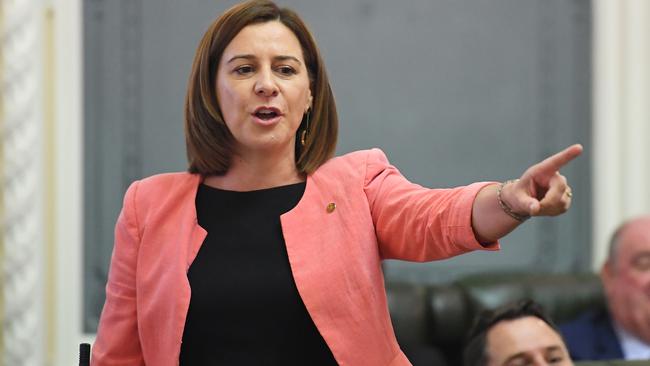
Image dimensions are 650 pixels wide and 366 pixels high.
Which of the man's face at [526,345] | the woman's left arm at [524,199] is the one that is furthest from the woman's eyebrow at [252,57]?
the man's face at [526,345]

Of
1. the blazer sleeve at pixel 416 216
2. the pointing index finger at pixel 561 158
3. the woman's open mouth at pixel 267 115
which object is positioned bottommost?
the blazer sleeve at pixel 416 216

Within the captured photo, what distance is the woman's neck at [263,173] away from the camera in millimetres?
1813

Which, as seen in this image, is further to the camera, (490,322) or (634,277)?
(634,277)

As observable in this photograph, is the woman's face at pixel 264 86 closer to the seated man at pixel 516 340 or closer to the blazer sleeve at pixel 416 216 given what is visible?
the blazer sleeve at pixel 416 216

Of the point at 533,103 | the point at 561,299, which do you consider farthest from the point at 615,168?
the point at 561,299

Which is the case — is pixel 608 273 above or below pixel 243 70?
below

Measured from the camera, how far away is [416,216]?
1.60 metres

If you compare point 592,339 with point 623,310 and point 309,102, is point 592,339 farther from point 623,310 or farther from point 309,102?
point 309,102

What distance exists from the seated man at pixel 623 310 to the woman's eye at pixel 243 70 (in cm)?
199

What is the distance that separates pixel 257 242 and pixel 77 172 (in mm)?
2633

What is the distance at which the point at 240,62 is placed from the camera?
5.80 feet

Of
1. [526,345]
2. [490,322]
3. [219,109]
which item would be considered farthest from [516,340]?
[219,109]

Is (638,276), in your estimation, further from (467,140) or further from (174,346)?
(174,346)

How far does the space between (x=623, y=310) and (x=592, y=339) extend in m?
0.15
